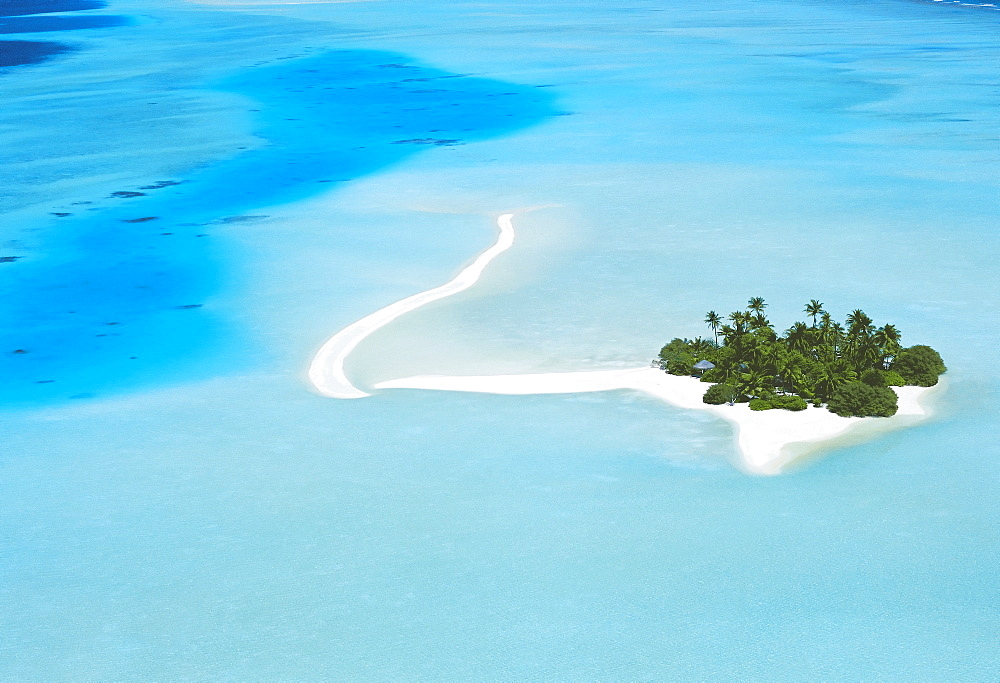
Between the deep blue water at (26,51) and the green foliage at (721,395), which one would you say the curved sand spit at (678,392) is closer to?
the green foliage at (721,395)

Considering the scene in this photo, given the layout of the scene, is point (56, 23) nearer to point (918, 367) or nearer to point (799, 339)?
point (799, 339)

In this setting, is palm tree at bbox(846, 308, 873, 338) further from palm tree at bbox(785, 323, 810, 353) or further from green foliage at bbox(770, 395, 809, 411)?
green foliage at bbox(770, 395, 809, 411)

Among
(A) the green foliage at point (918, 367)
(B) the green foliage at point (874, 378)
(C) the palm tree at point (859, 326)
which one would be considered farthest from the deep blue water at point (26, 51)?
(B) the green foliage at point (874, 378)

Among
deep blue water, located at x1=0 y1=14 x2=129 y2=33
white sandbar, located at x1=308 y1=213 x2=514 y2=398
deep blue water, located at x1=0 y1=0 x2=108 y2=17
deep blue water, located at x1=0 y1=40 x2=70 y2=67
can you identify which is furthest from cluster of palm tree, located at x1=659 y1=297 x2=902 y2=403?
deep blue water, located at x1=0 y1=0 x2=108 y2=17

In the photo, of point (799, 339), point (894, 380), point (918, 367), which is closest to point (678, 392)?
point (799, 339)

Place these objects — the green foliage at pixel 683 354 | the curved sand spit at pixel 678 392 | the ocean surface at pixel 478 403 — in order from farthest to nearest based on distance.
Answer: the green foliage at pixel 683 354, the curved sand spit at pixel 678 392, the ocean surface at pixel 478 403

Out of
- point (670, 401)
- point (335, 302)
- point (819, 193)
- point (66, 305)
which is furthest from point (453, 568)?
point (819, 193)
